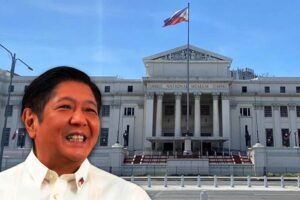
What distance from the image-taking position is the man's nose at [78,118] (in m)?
1.74

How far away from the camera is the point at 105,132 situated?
62562 mm

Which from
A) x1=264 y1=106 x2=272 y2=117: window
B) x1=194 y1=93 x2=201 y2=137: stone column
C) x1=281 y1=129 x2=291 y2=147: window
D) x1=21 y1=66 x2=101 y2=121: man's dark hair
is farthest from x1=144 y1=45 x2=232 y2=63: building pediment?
x1=21 y1=66 x2=101 y2=121: man's dark hair

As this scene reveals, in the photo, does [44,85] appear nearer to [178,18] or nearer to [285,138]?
[178,18]

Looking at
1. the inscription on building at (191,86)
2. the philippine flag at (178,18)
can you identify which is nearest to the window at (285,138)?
the inscription on building at (191,86)

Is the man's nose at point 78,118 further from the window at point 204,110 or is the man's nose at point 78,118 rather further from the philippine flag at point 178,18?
the window at point 204,110

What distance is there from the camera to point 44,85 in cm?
182

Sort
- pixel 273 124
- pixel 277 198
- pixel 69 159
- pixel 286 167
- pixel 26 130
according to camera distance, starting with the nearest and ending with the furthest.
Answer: pixel 69 159
pixel 26 130
pixel 277 198
pixel 286 167
pixel 273 124

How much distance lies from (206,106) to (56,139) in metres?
63.5

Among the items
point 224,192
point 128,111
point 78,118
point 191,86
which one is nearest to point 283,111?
point 191,86

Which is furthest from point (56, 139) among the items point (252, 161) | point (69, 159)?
point (252, 161)

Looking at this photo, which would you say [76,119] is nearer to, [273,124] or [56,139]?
[56,139]

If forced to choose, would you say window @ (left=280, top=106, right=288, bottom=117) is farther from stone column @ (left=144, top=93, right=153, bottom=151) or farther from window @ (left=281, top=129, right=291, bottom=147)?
stone column @ (left=144, top=93, right=153, bottom=151)

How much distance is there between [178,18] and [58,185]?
144 ft

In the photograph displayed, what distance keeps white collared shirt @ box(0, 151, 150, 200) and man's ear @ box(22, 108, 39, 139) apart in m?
0.11
